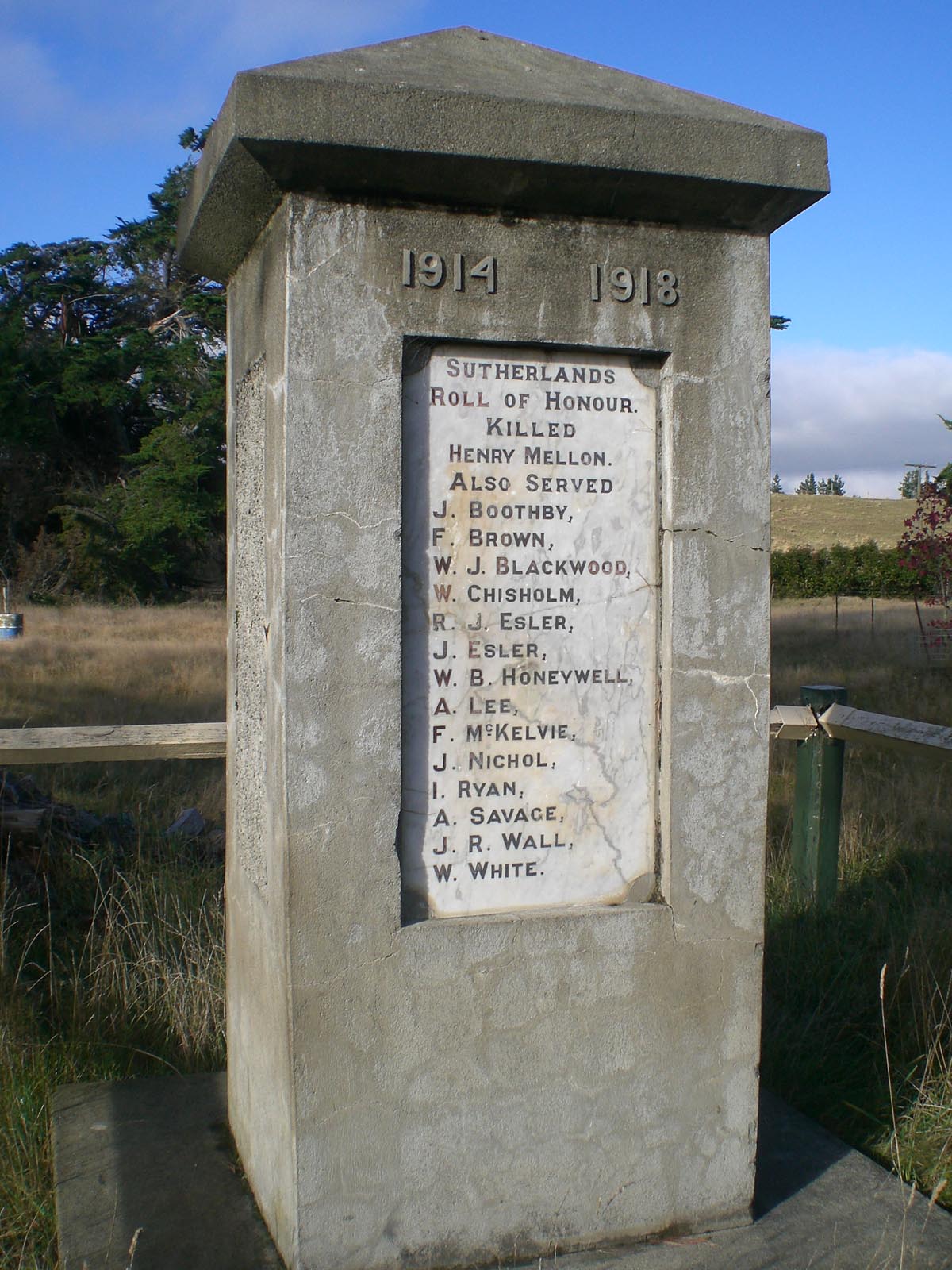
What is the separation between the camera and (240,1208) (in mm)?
2490

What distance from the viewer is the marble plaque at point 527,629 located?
7.46 feet

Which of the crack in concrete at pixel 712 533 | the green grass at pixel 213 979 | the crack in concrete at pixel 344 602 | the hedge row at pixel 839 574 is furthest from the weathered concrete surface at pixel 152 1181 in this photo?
the hedge row at pixel 839 574

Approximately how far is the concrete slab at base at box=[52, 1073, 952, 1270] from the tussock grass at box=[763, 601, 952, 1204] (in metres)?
0.26

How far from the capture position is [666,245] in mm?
2354

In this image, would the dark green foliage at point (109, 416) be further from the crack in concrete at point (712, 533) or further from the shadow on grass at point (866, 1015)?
the crack in concrete at point (712, 533)

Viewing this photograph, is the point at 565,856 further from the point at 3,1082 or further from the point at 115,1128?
the point at 3,1082

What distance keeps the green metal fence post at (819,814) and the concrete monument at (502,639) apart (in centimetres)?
231

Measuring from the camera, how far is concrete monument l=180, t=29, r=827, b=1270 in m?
2.17

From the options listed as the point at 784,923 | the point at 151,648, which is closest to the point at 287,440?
the point at 784,923

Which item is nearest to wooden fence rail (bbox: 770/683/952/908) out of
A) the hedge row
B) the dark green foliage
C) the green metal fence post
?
the green metal fence post

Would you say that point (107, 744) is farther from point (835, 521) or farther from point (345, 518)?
point (835, 521)

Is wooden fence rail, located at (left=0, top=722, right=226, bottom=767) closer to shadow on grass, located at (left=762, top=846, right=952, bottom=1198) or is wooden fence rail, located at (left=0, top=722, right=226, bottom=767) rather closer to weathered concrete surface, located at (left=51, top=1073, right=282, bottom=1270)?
weathered concrete surface, located at (left=51, top=1073, right=282, bottom=1270)

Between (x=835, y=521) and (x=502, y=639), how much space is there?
7078 centimetres

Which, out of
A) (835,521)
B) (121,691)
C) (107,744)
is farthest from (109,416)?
(835,521)
